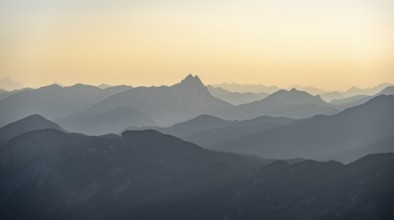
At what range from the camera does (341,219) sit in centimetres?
19925

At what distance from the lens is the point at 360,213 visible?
19775 cm

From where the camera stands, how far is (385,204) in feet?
639

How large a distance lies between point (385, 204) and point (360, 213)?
32.7 ft

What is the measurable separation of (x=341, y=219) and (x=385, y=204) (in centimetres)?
1753
